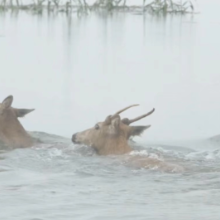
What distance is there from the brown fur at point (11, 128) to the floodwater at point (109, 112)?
27 centimetres

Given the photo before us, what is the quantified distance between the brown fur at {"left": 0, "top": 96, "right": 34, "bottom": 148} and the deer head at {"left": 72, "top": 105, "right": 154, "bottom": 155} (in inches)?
35.7

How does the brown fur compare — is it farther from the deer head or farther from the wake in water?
the deer head

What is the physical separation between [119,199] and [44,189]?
2.99ft

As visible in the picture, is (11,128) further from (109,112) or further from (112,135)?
(109,112)

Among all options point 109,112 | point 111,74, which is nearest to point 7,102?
point 109,112

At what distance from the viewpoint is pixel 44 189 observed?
11523 mm

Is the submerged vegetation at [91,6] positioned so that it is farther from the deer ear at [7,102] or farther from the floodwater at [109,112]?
the deer ear at [7,102]

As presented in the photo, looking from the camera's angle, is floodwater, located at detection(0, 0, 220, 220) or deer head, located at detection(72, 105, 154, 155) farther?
→ deer head, located at detection(72, 105, 154, 155)

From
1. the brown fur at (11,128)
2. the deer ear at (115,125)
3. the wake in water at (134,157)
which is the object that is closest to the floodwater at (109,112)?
the wake in water at (134,157)

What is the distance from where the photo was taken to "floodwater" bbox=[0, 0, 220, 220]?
35.7 feet

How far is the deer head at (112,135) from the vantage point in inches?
537

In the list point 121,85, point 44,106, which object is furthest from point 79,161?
point 121,85

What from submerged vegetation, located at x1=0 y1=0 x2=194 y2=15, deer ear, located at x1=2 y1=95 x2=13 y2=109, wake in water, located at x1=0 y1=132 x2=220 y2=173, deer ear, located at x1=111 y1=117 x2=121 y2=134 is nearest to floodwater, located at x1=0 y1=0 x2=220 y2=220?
wake in water, located at x1=0 y1=132 x2=220 y2=173

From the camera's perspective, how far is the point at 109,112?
18.9 meters
